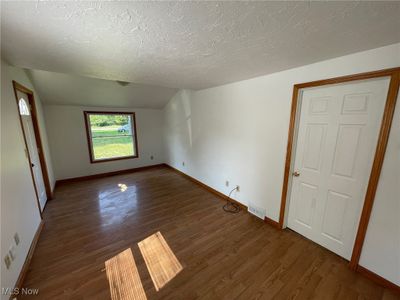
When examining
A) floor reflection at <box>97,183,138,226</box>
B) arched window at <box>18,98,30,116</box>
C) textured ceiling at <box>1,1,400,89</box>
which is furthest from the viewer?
floor reflection at <box>97,183,138,226</box>

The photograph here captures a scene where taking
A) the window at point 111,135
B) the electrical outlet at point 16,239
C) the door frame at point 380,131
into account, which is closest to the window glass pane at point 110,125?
the window at point 111,135

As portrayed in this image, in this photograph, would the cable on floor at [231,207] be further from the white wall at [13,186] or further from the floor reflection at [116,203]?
the white wall at [13,186]

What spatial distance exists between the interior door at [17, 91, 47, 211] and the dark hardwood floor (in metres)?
0.43

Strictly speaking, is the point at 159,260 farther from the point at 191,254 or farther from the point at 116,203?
the point at 116,203

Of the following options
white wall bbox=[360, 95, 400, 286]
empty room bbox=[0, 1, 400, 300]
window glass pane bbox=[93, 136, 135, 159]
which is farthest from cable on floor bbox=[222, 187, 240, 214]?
window glass pane bbox=[93, 136, 135, 159]

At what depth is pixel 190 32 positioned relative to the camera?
1.22 metres

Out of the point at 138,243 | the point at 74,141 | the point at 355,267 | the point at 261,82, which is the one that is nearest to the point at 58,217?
the point at 138,243

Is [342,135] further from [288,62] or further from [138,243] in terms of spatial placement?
[138,243]

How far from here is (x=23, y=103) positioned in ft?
8.30

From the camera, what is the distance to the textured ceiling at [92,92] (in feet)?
10.1

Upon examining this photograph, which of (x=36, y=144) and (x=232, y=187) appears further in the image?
(x=232, y=187)

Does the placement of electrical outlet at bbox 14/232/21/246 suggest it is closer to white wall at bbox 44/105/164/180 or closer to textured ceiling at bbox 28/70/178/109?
textured ceiling at bbox 28/70/178/109

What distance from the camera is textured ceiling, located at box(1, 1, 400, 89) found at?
3.13 ft

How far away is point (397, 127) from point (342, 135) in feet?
1.28
